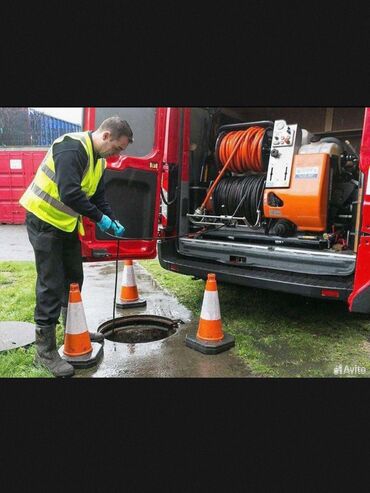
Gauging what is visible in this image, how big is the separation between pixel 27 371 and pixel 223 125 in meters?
3.82

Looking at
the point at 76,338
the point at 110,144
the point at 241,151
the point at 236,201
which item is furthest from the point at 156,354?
the point at 241,151

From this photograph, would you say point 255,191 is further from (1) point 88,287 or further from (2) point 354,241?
(1) point 88,287

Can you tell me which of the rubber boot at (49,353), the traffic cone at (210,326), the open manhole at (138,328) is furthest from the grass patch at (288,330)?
the rubber boot at (49,353)

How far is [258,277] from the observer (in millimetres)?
3578

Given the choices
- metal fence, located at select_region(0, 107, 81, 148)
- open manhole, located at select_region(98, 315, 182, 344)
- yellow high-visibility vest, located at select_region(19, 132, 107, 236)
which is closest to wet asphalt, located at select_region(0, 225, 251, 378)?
open manhole, located at select_region(98, 315, 182, 344)

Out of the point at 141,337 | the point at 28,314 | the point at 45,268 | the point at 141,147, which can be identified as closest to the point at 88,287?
the point at 28,314

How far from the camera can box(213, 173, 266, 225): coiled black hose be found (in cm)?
462

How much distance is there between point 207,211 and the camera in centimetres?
505

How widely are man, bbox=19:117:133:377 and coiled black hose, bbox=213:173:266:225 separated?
83.1 inches

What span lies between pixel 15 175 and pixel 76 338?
11.1 m

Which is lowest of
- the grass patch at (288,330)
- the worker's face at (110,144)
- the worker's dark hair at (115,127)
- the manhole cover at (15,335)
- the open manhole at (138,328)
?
the open manhole at (138,328)

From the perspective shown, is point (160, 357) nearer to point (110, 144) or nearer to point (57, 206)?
point (57, 206)

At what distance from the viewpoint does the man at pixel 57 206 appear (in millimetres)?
2684

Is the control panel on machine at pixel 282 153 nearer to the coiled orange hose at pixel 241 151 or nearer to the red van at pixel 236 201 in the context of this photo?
the red van at pixel 236 201
